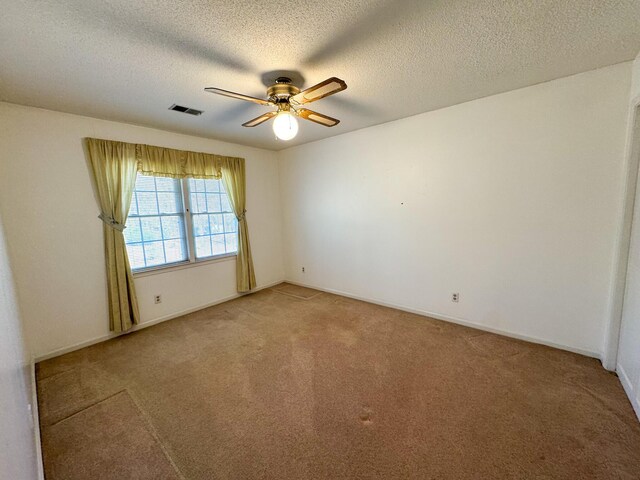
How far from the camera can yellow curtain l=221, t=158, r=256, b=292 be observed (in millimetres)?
4051

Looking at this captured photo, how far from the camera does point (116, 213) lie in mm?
2979

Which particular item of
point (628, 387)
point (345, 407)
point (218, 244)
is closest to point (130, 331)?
point (218, 244)

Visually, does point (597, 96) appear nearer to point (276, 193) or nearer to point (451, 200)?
point (451, 200)

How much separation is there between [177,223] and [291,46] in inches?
112

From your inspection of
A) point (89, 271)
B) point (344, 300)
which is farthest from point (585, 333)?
point (89, 271)

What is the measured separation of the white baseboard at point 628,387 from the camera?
1.72 meters

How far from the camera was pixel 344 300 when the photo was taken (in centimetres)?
400

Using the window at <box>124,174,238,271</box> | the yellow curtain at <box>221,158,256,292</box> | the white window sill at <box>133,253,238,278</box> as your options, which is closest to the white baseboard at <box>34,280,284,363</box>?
the yellow curtain at <box>221,158,256,292</box>

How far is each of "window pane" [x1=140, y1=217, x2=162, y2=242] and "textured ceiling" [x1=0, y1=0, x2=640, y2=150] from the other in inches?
51.5

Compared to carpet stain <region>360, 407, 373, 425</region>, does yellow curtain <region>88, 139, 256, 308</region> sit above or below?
above

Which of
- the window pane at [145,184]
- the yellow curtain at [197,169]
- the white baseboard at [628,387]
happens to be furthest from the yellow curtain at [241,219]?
the white baseboard at [628,387]

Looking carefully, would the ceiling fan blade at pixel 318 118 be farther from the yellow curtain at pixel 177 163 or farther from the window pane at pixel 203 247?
the window pane at pixel 203 247

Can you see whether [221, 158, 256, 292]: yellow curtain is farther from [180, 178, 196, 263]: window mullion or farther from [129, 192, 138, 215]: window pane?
[129, 192, 138, 215]: window pane

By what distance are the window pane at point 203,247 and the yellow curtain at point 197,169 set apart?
475 millimetres
